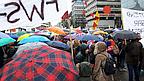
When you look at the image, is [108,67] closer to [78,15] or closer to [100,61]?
[100,61]

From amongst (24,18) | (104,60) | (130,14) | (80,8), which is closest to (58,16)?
(24,18)

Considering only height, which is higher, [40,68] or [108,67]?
[40,68]

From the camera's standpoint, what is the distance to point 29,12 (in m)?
5.68

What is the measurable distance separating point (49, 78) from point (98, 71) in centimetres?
250

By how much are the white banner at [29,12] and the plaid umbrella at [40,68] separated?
36.2 inches

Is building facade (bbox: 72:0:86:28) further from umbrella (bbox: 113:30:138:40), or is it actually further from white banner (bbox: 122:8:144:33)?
white banner (bbox: 122:8:144:33)

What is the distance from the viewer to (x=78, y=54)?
1088 centimetres

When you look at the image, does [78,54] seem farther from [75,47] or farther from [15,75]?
[15,75]

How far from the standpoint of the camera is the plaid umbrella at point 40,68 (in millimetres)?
4203

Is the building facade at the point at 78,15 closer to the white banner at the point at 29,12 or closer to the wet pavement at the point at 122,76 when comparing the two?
the wet pavement at the point at 122,76

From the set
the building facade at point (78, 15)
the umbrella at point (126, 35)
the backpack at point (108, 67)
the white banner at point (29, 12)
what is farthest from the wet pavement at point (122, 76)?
the building facade at point (78, 15)

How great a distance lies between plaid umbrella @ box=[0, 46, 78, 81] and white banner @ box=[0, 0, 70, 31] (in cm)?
92

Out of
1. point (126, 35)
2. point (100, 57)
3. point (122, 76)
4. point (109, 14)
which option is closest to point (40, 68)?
point (100, 57)

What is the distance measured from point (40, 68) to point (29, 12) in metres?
1.61
